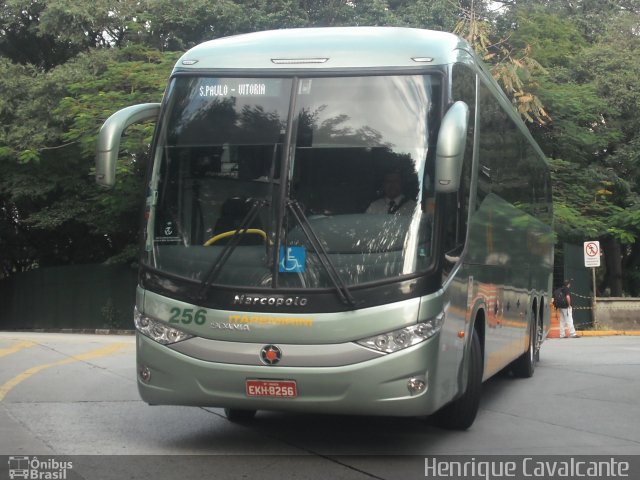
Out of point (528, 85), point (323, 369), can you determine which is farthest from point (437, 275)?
point (528, 85)

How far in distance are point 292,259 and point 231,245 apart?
→ 0.50 metres

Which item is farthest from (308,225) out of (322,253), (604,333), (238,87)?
(604,333)

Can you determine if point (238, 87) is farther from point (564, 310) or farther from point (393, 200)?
point (564, 310)

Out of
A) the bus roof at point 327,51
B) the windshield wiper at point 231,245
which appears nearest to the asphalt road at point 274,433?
the windshield wiper at point 231,245

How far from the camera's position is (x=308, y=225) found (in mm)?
6848

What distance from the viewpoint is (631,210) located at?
2727 cm

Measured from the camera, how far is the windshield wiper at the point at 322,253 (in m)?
6.66

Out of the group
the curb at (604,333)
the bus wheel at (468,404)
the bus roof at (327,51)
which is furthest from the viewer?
the curb at (604,333)

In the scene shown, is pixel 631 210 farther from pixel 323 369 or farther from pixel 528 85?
pixel 323 369

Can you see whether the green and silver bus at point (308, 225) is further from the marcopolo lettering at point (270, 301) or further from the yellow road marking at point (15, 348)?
the yellow road marking at point (15, 348)

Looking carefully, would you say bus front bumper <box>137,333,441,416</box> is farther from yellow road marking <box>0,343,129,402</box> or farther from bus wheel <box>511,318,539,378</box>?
bus wheel <box>511,318,539,378</box>

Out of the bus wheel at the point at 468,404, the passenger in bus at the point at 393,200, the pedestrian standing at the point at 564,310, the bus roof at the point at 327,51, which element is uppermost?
the bus roof at the point at 327,51

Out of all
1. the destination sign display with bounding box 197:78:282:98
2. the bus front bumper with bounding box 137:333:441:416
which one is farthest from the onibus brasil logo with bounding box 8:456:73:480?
the destination sign display with bounding box 197:78:282:98

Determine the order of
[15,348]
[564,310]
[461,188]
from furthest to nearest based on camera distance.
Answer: [564,310], [15,348], [461,188]
